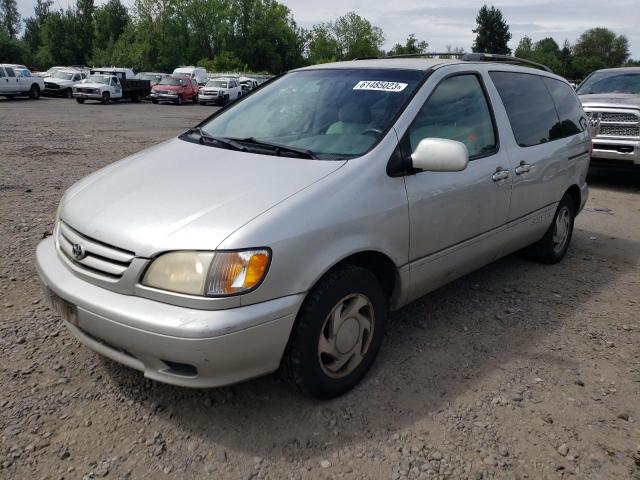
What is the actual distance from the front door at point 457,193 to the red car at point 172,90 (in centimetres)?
3039

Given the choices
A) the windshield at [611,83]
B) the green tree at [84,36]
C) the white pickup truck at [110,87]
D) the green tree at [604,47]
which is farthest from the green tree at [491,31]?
the windshield at [611,83]

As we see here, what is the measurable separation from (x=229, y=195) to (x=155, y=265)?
489 mm

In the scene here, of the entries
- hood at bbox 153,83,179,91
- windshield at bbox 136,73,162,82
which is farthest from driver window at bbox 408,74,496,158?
windshield at bbox 136,73,162,82

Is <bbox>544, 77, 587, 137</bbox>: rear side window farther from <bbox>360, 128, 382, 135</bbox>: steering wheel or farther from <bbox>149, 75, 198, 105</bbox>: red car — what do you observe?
<bbox>149, 75, 198, 105</bbox>: red car

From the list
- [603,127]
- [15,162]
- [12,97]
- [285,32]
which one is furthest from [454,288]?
[285,32]

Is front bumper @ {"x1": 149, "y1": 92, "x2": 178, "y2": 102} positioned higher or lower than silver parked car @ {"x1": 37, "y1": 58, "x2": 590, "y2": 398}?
lower

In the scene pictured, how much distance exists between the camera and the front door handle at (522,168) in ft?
13.1

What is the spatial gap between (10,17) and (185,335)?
108012mm

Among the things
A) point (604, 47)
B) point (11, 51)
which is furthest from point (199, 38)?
point (604, 47)

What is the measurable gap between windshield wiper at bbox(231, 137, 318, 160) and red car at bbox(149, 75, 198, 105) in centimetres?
3051

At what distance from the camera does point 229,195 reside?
268 cm

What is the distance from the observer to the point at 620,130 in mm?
8602

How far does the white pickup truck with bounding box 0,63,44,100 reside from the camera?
89.3 ft

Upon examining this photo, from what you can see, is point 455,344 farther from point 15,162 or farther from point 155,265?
point 15,162
